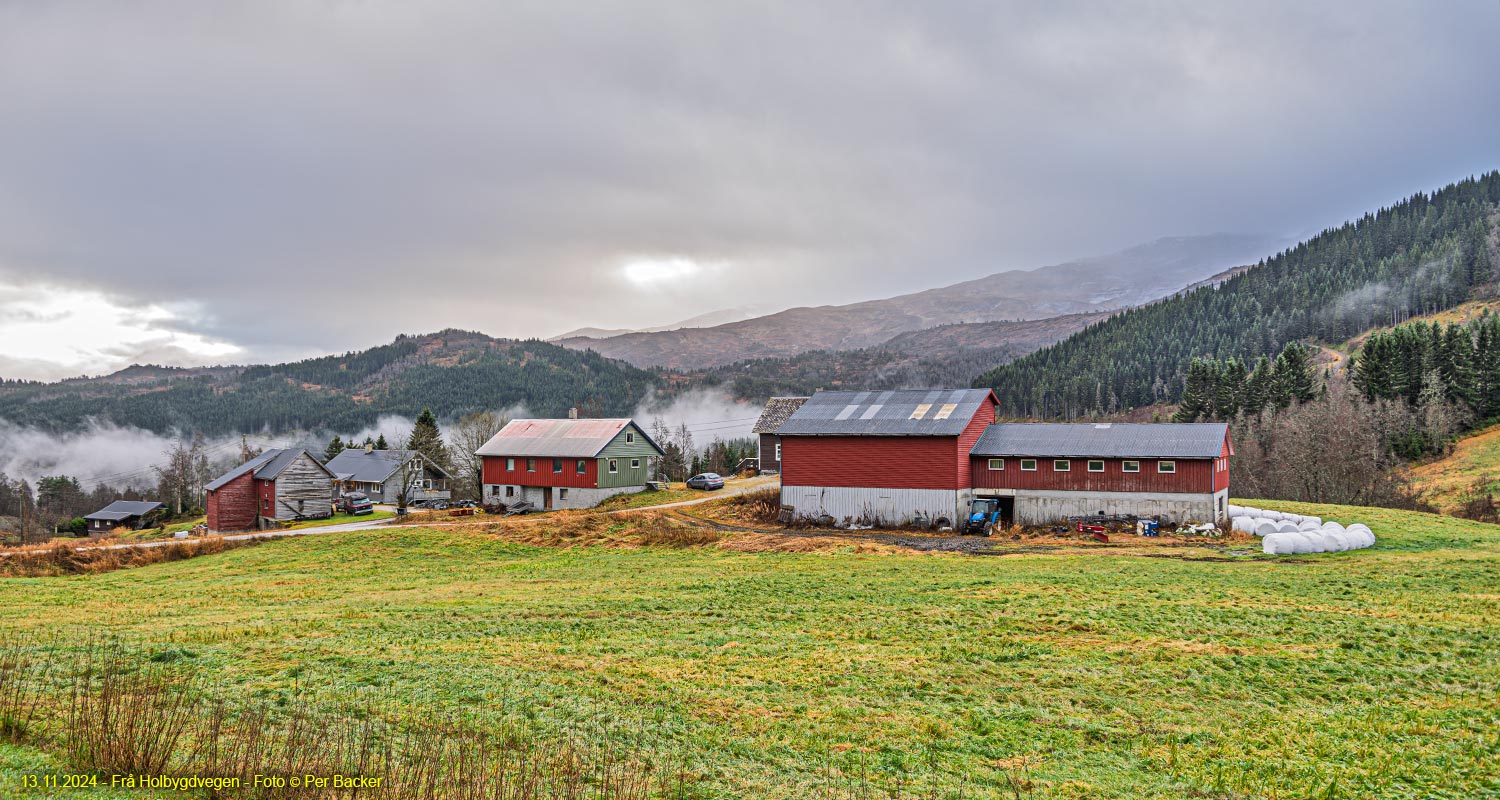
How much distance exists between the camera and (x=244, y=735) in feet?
27.8

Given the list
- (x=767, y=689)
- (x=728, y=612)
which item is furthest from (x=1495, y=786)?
(x=728, y=612)

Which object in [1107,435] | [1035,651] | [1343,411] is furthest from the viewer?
[1343,411]

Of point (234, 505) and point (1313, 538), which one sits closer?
point (1313, 538)

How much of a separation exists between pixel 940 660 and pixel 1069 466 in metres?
30.4

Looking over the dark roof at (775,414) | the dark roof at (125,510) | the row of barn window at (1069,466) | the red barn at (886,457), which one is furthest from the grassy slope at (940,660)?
the dark roof at (125,510)

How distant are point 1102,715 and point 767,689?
5.46 metres

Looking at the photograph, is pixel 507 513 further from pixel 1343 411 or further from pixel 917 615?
pixel 1343 411

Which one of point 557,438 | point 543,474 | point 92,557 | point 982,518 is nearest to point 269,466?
point 543,474

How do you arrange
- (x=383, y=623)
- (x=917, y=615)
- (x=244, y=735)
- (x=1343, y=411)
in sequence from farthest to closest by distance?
(x=1343, y=411) → (x=917, y=615) → (x=383, y=623) → (x=244, y=735)

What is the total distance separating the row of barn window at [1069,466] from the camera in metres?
39.4

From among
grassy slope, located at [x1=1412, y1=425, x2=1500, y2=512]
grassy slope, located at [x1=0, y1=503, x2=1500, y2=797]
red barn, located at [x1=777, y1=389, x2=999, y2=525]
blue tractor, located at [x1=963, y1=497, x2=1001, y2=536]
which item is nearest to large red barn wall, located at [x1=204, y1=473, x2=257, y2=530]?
grassy slope, located at [x1=0, y1=503, x2=1500, y2=797]

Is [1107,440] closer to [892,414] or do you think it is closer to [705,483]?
[892,414]

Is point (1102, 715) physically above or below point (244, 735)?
below

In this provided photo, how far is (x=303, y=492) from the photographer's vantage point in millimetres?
58438
